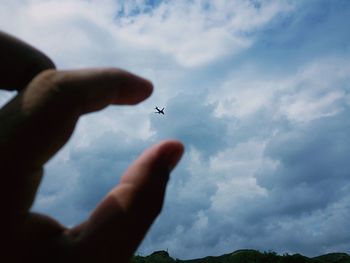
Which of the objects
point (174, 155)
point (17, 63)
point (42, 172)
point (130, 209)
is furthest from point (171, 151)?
point (17, 63)

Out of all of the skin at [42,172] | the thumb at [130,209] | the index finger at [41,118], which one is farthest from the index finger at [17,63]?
the thumb at [130,209]

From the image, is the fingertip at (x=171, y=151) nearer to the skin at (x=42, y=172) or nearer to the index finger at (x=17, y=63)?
the skin at (x=42, y=172)

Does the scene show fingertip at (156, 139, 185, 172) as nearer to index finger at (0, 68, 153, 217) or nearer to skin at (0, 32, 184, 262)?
skin at (0, 32, 184, 262)

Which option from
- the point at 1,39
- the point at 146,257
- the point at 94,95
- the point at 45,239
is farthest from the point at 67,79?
the point at 146,257

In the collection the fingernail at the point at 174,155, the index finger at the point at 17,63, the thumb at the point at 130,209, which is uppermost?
the index finger at the point at 17,63

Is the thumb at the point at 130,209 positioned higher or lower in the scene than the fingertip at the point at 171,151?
lower

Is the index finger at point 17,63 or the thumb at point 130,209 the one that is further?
the index finger at point 17,63

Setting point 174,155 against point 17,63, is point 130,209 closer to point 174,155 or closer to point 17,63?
point 174,155
